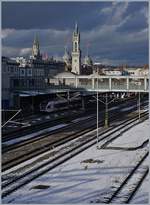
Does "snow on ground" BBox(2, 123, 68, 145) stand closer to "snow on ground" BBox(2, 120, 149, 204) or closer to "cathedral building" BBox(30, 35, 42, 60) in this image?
"snow on ground" BBox(2, 120, 149, 204)

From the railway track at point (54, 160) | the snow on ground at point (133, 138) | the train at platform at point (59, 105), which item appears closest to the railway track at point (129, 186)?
the railway track at point (54, 160)

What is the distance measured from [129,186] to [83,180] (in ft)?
8.71

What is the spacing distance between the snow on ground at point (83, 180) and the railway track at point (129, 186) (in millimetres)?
323

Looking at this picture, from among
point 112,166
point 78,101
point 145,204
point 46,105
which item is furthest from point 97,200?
point 78,101

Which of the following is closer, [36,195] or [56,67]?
[36,195]

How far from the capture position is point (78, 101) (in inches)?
3310

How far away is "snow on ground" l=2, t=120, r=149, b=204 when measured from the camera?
64.9 ft

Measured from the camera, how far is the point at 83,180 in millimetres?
23094

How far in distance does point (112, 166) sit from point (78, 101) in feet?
188

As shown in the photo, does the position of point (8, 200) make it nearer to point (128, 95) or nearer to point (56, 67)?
point (128, 95)

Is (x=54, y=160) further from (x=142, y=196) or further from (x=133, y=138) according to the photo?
(x=133, y=138)

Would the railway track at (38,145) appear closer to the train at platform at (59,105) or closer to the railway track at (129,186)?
the railway track at (129,186)

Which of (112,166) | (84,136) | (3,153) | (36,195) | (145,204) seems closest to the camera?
(145,204)

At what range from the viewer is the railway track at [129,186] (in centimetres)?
1945
